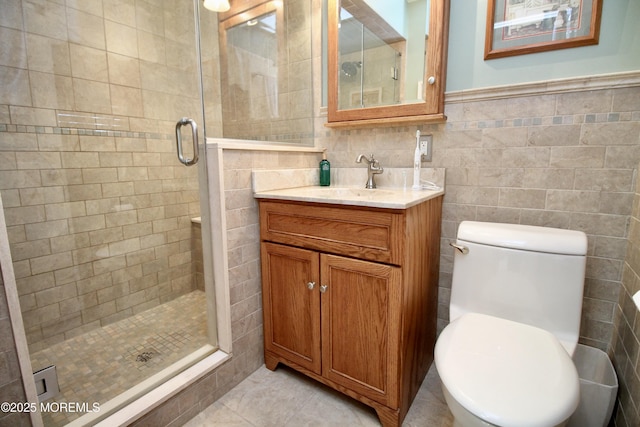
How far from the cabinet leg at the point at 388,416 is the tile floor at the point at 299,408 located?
63 mm

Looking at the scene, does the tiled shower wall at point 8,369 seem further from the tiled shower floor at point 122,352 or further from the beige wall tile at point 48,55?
the beige wall tile at point 48,55

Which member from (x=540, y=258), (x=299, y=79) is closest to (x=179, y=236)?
(x=299, y=79)

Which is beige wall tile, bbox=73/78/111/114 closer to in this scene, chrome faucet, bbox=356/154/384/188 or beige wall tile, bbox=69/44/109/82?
beige wall tile, bbox=69/44/109/82

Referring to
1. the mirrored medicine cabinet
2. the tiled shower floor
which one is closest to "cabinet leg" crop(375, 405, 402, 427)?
the tiled shower floor

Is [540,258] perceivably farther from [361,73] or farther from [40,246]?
[40,246]

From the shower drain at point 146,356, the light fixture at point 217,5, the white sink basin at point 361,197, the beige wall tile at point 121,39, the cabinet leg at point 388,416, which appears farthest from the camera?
the light fixture at point 217,5

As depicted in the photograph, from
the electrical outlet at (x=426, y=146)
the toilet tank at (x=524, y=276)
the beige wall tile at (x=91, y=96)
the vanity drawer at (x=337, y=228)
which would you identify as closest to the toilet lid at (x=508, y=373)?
the toilet tank at (x=524, y=276)

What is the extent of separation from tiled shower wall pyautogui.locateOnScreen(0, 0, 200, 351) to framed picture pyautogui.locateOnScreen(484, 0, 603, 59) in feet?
4.95

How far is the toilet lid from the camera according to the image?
774 mm

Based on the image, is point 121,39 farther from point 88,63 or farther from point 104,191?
point 104,191

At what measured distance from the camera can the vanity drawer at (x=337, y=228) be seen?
114 cm

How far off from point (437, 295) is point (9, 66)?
238 cm

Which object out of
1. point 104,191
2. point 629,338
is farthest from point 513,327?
point 104,191

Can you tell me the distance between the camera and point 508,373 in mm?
891
